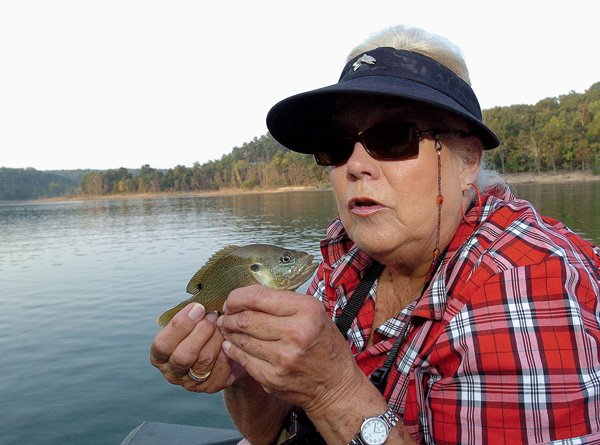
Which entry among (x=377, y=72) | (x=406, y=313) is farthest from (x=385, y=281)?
(x=377, y=72)

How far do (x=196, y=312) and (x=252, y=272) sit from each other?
0.33 metres

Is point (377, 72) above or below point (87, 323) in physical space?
above

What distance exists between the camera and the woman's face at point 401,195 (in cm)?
243

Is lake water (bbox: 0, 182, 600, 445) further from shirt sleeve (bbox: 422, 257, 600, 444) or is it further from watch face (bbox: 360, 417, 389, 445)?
shirt sleeve (bbox: 422, 257, 600, 444)

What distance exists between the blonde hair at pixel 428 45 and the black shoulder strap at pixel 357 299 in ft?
3.82

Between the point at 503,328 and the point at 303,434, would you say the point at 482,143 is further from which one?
the point at 303,434

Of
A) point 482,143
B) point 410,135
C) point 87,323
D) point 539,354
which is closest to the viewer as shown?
point 539,354

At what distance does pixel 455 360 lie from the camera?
1965mm

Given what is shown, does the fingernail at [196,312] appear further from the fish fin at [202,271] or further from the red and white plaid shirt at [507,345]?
the red and white plaid shirt at [507,345]

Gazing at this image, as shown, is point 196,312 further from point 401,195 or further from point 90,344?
point 90,344

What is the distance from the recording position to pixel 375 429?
6.50ft

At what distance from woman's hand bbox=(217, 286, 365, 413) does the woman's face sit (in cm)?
70

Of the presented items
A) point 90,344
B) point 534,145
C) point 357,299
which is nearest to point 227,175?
point 534,145

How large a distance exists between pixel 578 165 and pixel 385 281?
341ft
